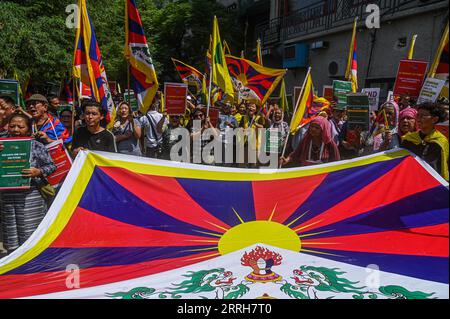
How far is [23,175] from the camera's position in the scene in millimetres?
3686

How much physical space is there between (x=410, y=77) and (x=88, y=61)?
4.89 metres

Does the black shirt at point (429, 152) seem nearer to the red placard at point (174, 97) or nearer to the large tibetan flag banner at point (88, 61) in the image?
the large tibetan flag banner at point (88, 61)

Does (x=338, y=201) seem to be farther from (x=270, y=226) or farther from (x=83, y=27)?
(x=83, y=27)

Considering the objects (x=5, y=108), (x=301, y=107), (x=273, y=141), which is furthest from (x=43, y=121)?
(x=273, y=141)

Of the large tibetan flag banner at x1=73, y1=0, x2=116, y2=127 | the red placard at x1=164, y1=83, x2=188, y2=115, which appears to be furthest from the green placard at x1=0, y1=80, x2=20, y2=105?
the red placard at x1=164, y1=83, x2=188, y2=115

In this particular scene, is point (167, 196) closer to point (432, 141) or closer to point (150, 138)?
point (432, 141)

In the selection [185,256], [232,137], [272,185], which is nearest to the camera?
[185,256]

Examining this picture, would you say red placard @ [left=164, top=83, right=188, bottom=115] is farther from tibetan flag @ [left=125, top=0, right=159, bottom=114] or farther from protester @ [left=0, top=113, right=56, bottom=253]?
protester @ [left=0, top=113, right=56, bottom=253]

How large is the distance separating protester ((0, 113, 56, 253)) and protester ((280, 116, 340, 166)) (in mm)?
2798

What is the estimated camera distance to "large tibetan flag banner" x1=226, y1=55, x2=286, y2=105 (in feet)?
25.1

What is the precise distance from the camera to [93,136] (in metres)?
4.27

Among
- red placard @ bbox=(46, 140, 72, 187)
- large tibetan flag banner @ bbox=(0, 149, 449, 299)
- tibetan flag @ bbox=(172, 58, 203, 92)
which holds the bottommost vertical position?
large tibetan flag banner @ bbox=(0, 149, 449, 299)

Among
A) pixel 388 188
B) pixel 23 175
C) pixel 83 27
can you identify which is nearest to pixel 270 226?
pixel 388 188
